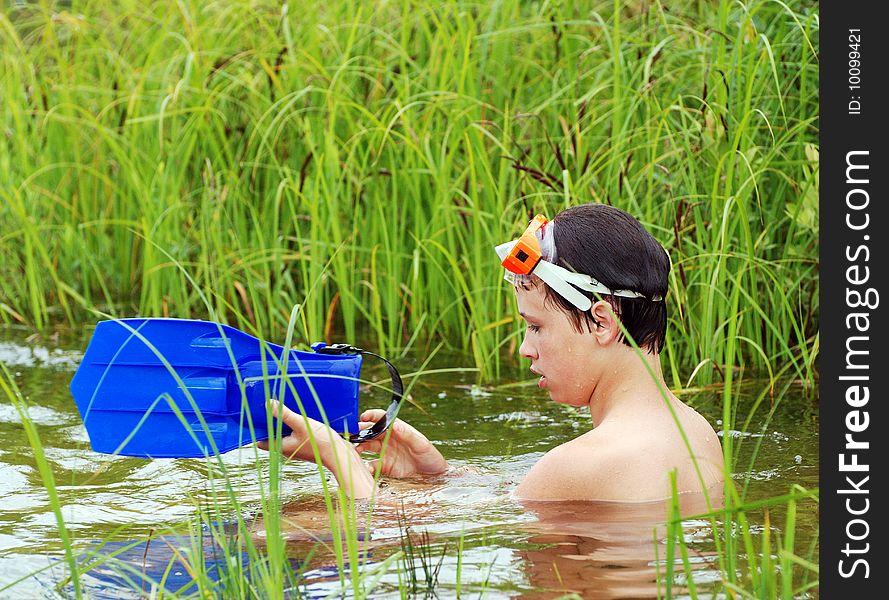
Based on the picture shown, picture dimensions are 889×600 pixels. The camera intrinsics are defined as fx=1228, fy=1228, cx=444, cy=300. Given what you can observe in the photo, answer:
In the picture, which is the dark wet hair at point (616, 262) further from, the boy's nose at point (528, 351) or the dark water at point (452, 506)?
the dark water at point (452, 506)

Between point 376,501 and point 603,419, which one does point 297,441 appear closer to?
point 376,501

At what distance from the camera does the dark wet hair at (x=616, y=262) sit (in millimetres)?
3125

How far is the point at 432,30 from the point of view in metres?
5.78

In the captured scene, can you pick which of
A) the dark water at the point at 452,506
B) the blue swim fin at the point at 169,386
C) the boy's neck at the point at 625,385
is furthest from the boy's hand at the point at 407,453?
the boy's neck at the point at 625,385

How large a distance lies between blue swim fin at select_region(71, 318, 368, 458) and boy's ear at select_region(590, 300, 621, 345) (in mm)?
684

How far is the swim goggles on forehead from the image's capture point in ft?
10.3

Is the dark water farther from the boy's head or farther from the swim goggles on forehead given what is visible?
the swim goggles on forehead

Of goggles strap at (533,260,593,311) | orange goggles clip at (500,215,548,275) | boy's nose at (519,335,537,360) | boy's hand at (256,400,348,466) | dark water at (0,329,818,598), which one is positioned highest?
orange goggles clip at (500,215,548,275)

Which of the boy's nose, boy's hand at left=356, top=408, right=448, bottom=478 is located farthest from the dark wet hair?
boy's hand at left=356, top=408, right=448, bottom=478

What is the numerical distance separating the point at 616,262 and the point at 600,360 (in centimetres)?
26

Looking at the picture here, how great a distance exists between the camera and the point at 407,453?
363cm

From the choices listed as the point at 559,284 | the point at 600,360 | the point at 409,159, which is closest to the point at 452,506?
the point at 600,360

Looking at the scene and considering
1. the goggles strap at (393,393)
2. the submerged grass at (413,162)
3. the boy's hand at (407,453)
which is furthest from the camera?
the submerged grass at (413,162)
